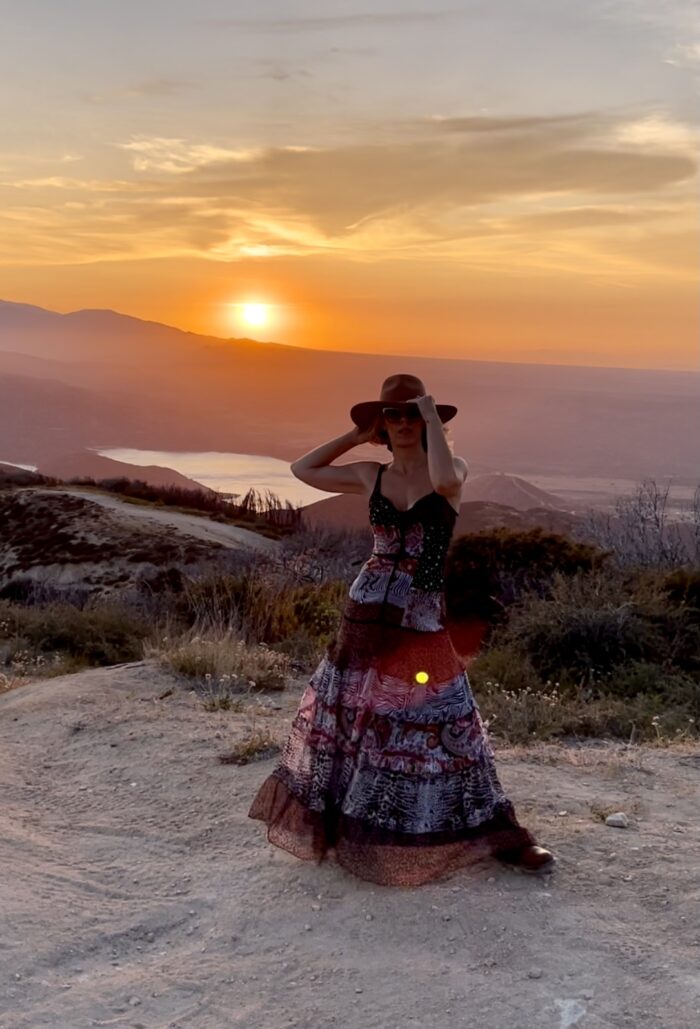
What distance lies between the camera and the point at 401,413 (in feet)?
14.9

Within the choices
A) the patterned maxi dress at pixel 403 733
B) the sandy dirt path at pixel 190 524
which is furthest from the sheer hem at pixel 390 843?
the sandy dirt path at pixel 190 524

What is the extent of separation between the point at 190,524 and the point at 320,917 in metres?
17.4

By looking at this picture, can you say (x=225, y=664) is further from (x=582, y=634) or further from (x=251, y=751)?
(x=582, y=634)

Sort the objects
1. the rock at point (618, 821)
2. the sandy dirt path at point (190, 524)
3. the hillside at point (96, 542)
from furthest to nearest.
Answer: the sandy dirt path at point (190, 524) < the hillside at point (96, 542) < the rock at point (618, 821)

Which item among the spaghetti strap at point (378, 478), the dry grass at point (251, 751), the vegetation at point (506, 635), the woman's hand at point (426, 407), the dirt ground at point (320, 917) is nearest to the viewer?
the dirt ground at point (320, 917)

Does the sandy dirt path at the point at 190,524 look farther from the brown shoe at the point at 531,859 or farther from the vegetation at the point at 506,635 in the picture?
the brown shoe at the point at 531,859

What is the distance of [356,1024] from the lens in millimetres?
3666

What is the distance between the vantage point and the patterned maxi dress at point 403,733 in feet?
14.9

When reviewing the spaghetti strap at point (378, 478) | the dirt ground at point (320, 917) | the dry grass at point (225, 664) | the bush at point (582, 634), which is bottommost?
the dirt ground at point (320, 917)

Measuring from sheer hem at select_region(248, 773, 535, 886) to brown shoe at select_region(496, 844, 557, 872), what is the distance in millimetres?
30

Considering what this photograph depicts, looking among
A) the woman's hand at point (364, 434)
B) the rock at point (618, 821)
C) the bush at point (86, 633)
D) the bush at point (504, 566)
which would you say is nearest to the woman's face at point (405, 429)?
the woman's hand at point (364, 434)

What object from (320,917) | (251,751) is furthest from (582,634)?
(320,917)

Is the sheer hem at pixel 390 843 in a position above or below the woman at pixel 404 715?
below

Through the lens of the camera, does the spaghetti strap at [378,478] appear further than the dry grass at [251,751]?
No
